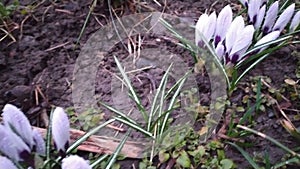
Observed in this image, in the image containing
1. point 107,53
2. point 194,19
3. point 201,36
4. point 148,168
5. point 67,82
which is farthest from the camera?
point 194,19

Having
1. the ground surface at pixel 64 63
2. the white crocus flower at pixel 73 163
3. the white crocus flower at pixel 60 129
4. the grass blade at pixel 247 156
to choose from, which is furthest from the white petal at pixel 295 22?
the white crocus flower at pixel 73 163

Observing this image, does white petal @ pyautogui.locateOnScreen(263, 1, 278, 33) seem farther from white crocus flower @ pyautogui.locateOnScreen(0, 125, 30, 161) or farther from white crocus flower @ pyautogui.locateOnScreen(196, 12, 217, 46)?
white crocus flower @ pyautogui.locateOnScreen(0, 125, 30, 161)

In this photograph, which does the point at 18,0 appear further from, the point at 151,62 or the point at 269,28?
the point at 269,28

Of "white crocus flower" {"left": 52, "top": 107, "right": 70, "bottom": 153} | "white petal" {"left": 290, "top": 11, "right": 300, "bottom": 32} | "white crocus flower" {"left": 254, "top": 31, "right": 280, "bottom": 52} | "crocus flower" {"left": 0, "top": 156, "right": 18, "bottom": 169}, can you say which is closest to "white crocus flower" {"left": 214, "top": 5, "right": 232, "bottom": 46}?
"white crocus flower" {"left": 254, "top": 31, "right": 280, "bottom": 52}

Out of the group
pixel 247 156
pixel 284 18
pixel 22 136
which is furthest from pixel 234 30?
pixel 22 136

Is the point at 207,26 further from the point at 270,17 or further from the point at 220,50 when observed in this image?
the point at 270,17

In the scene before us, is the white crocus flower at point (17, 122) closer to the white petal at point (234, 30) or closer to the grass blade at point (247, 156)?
the grass blade at point (247, 156)

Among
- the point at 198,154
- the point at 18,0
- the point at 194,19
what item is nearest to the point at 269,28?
the point at 194,19
